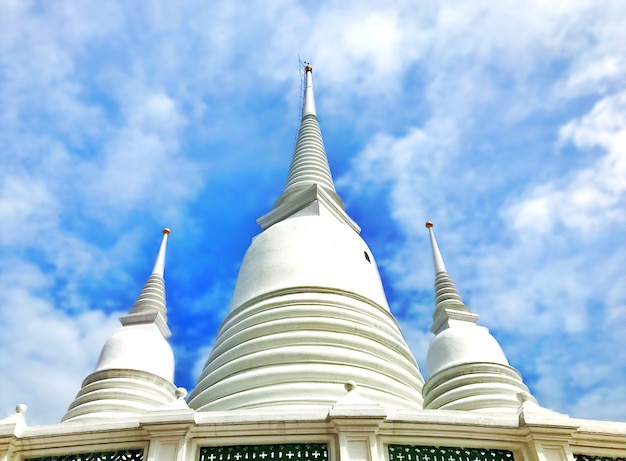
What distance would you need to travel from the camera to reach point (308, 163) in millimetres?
18234

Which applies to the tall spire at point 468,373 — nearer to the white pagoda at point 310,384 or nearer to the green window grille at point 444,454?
the white pagoda at point 310,384

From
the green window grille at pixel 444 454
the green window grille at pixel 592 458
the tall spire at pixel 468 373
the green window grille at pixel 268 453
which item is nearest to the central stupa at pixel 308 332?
the tall spire at pixel 468 373

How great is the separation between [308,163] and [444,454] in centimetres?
1218

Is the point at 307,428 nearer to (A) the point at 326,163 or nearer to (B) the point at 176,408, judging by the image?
(B) the point at 176,408

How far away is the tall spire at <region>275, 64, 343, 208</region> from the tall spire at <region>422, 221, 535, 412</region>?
16.2ft

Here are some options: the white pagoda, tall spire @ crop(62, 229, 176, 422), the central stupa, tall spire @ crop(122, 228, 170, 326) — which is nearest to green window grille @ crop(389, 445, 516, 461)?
the white pagoda

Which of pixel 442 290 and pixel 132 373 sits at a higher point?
pixel 442 290

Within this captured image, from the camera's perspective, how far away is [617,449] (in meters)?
7.44

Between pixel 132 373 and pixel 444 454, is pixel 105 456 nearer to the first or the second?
pixel 444 454

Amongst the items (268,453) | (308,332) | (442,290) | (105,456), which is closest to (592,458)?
(268,453)

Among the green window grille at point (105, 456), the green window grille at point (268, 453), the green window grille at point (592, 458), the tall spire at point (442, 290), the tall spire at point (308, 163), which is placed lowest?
the green window grille at point (592, 458)

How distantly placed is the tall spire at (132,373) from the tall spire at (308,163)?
4.79m

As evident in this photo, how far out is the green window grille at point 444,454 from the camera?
706 centimetres

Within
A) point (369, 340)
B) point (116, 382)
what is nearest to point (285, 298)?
point (369, 340)
